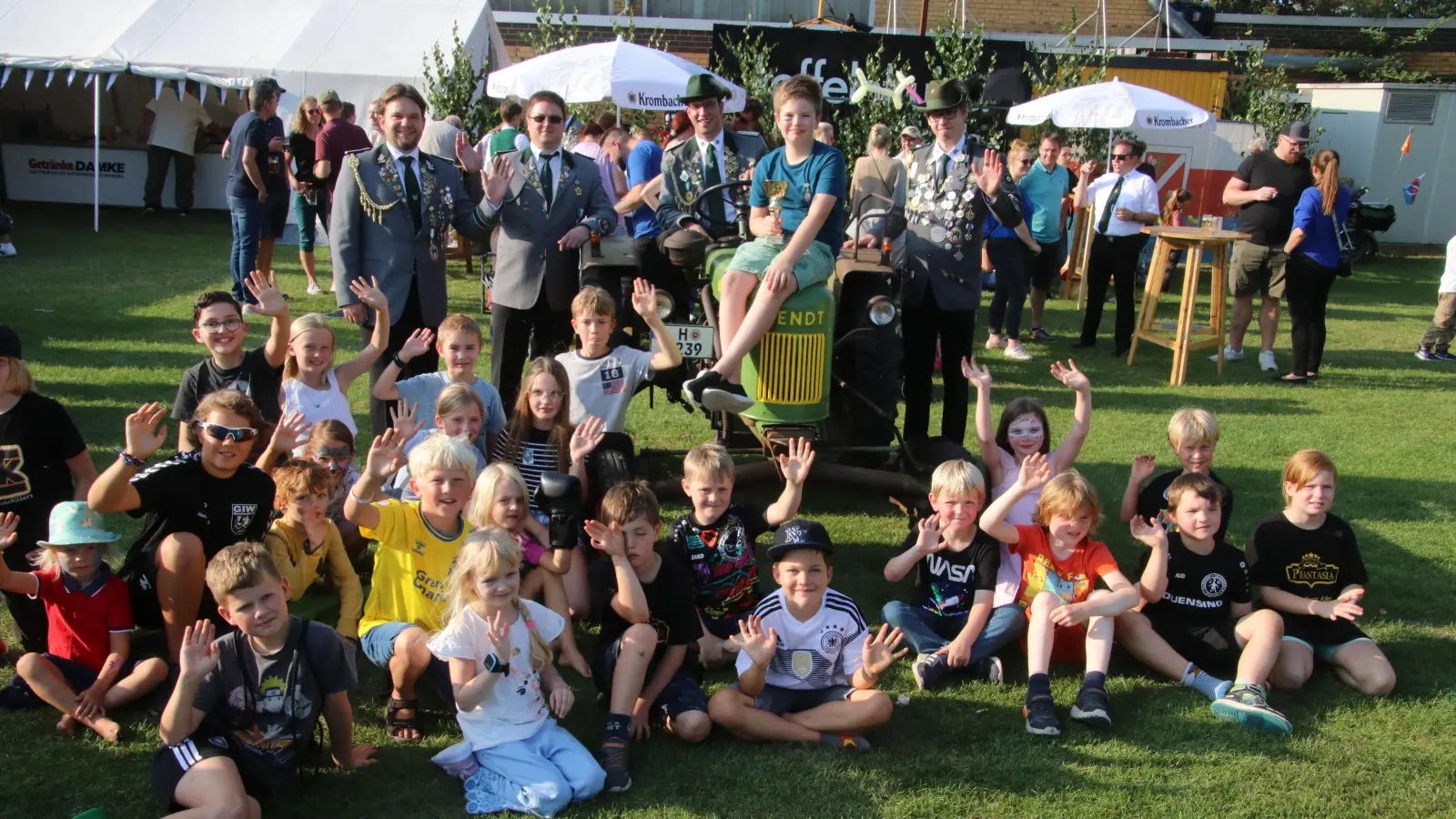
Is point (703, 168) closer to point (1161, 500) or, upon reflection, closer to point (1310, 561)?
point (1161, 500)

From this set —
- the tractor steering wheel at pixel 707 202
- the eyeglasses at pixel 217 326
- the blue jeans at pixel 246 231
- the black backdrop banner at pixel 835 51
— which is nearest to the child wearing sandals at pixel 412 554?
the eyeglasses at pixel 217 326

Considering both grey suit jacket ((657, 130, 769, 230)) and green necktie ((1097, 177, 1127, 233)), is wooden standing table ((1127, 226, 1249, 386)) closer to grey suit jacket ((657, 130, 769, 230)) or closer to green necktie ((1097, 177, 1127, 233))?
green necktie ((1097, 177, 1127, 233))

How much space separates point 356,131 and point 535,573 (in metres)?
7.29

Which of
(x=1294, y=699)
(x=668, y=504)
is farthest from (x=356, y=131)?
(x=1294, y=699)

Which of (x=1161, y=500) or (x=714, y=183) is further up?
(x=714, y=183)

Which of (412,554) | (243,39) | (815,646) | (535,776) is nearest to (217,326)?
(412,554)

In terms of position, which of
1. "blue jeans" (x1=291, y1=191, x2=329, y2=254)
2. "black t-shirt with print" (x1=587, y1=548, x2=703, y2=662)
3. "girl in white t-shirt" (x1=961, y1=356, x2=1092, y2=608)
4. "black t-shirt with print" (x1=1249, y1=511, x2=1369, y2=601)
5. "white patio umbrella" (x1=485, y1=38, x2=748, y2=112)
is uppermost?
"white patio umbrella" (x1=485, y1=38, x2=748, y2=112)

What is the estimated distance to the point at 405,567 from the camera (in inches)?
154

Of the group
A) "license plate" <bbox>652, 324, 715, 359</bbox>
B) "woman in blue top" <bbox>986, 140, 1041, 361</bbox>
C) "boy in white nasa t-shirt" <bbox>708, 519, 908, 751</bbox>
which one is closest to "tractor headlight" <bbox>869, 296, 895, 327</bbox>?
"license plate" <bbox>652, 324, 715, 359</bbox>

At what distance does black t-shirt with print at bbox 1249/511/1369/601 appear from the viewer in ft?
14.2

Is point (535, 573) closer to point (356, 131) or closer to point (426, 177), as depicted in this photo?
point (426, 177)

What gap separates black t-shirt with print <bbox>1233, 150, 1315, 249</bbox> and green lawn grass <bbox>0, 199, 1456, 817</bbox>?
1.49 m

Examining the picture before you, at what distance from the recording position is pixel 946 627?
4.39m

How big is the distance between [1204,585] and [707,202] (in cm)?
326
